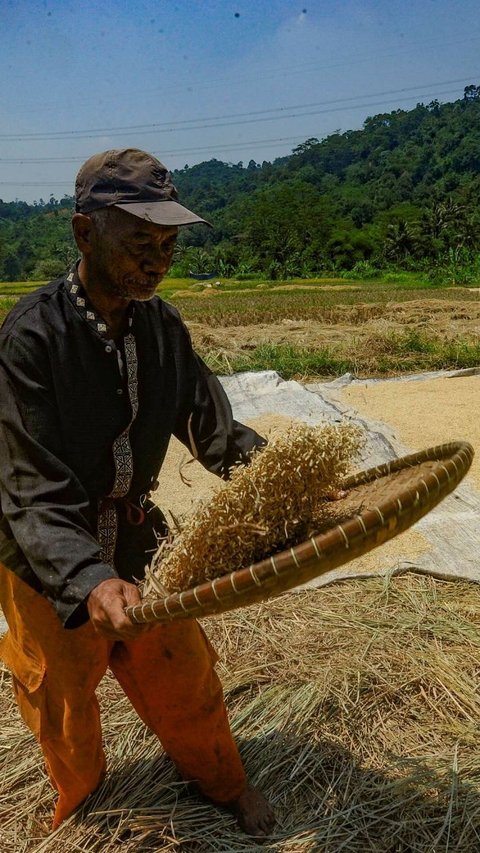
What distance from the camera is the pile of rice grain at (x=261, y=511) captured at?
1469 millimetres

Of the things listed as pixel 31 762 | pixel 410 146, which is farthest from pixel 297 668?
pixel 410 146

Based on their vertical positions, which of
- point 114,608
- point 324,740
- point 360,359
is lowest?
point 360,359

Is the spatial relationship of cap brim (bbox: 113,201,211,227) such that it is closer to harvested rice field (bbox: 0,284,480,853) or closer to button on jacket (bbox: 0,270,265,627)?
button on jacket (bbox: 0,270,265,627)

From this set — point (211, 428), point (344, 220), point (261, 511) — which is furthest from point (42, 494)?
point (344, 220)

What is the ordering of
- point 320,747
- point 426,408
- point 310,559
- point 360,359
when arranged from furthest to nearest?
1. point 360,359
2. point 426,408
3. point 320,747
4. point 310,559

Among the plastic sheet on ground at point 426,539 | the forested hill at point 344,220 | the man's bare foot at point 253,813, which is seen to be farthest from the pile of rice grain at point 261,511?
the forested hill at point 344,220

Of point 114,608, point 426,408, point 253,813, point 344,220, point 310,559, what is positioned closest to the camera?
point 310,559

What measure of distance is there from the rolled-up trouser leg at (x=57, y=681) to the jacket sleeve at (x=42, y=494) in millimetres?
166

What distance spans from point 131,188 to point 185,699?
1144 millimetres

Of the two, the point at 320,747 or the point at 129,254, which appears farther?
the point at 320,747

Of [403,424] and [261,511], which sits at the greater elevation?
[261,511]

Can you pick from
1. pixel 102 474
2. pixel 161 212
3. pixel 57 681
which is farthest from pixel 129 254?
pixel 57 681

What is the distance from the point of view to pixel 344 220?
161 ft

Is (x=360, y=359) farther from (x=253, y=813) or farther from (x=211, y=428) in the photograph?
(x=253, y=813)
